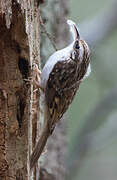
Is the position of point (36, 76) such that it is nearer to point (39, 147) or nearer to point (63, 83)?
point (63, 83)

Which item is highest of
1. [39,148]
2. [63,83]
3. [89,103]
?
[63,83]

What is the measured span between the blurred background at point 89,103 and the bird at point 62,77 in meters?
0.79

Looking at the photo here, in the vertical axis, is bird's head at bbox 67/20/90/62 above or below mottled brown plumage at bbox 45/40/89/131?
above

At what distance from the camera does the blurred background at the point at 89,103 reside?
12.0 feet

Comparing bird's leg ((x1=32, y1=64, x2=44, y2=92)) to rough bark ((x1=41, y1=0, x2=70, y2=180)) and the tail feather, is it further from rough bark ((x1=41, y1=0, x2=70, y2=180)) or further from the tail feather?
rough bark ((x1=41, y1=0, x2=70, y2=180))

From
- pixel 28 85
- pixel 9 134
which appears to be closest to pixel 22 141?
pixel 9 134

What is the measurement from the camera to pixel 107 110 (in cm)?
514

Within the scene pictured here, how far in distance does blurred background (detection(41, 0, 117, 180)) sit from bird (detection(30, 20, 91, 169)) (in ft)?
2.58

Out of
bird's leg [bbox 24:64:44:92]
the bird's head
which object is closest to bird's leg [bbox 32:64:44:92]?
bird's leg [bbox 24:64:44:92]

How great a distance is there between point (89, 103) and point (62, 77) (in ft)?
16.0

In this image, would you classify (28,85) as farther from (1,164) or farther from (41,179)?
(41,179)

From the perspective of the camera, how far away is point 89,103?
7.47 meters

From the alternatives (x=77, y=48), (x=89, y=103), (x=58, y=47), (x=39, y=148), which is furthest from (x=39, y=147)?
(x=89, y=103)

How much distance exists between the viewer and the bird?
258cm
